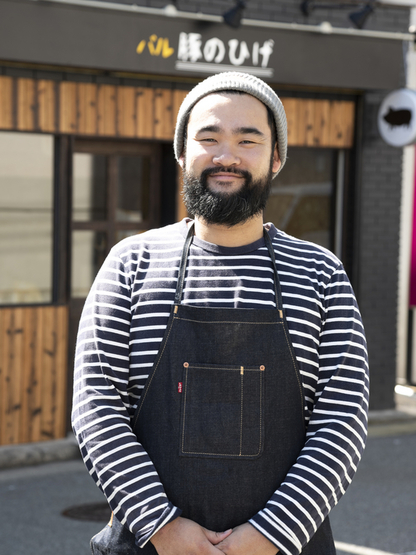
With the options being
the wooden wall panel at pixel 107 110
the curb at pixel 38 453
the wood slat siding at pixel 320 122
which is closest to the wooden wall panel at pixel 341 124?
the wood slat siding at pixel 320 122

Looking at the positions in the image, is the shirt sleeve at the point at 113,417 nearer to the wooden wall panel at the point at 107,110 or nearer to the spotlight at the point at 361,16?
the wooden wall panel at the point at 107,110

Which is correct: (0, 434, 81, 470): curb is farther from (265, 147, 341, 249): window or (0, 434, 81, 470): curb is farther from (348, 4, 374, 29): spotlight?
(348, 4, 374, 29): spotlight

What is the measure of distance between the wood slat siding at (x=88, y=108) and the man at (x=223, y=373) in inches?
185

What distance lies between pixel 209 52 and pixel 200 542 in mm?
5826

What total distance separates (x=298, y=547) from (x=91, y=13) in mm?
5462

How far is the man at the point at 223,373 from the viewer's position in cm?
204

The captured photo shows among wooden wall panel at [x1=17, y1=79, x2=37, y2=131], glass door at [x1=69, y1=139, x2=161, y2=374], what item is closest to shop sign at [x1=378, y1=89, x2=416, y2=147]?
glass door at [x1=69, y1=139, x2=161, y2=374]

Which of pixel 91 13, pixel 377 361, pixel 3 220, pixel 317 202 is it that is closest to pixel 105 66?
pixel 91 13

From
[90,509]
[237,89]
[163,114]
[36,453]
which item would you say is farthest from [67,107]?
[237,89]

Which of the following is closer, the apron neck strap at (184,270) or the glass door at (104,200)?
the apron neck strap at (184,270)

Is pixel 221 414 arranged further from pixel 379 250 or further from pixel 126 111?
pixel 379 250

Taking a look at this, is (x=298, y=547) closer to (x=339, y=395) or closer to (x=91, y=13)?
(x=339, y=395)

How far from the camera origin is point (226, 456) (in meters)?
2.07

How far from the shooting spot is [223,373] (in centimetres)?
209
